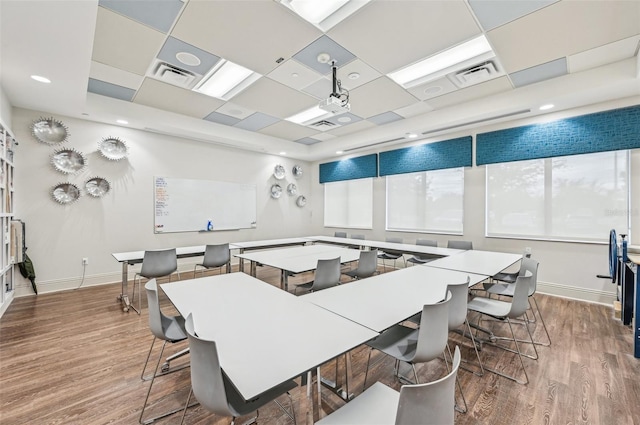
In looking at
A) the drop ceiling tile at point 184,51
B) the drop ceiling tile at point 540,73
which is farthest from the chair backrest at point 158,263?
the drop ceiling tile at point 540,73

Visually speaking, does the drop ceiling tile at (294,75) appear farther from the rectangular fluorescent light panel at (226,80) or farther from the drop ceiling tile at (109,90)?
the drop ceiling tile at (109,90)

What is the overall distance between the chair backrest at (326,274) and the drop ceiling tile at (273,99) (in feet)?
8.39

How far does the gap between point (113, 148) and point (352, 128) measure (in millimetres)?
4502

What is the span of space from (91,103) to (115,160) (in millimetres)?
1007

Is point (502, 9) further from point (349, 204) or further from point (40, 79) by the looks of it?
point (349, 204)

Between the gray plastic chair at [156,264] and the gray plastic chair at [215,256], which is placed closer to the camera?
the gray plastic chair at [156,264]

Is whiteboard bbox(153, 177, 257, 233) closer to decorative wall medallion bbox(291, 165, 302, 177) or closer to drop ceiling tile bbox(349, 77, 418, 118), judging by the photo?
decorative wall medallion bbox(291, 165, 302, 177)

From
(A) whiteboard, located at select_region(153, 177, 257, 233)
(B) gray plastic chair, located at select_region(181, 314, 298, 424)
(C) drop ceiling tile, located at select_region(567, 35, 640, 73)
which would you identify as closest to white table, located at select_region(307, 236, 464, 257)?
(A) whiteboard, located at select_region(153, 177, 257, 233)

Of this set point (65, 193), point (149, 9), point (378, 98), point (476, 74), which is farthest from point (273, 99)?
point (65, 193)

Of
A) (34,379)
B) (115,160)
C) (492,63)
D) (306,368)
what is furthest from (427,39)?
(115,160)

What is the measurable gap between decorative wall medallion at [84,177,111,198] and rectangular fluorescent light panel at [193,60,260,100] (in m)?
2.40

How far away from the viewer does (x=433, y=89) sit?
13.2 ft

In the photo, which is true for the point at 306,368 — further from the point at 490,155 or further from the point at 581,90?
the point at 490,155

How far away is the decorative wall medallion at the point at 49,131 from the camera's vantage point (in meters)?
4.17
